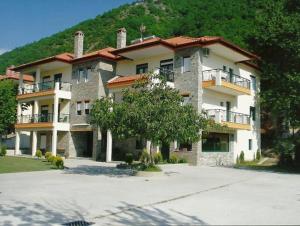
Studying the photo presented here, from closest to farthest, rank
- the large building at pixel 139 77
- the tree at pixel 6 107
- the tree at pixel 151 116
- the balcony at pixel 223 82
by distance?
the tree at pixel 151 116 < the balcony at pixel 223 82 < the large building at pixel 139 77 < the tree at pixel 6 107

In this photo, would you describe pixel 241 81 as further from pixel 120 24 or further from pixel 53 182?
pixel 120 24

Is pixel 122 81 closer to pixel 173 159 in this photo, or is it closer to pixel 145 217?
pixel 173 159

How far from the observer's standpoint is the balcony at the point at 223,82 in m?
29.7

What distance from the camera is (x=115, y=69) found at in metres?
36.4

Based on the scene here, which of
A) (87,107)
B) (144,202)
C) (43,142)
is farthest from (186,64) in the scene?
(144,202)

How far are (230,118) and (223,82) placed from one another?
154 inches

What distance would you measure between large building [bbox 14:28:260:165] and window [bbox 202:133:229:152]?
8cm

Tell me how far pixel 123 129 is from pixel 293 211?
10241 mm

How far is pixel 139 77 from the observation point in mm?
29375

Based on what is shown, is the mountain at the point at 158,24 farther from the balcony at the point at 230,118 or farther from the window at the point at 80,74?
the window at the point at 80,74

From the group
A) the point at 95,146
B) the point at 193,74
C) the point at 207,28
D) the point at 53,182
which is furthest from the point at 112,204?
the point at 207,28

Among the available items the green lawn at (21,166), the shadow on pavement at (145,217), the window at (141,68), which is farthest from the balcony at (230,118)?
the shadow on pavement at (145,217)

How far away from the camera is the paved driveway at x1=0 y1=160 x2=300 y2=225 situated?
31.8 ft

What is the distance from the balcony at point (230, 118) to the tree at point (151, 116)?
920 cm
